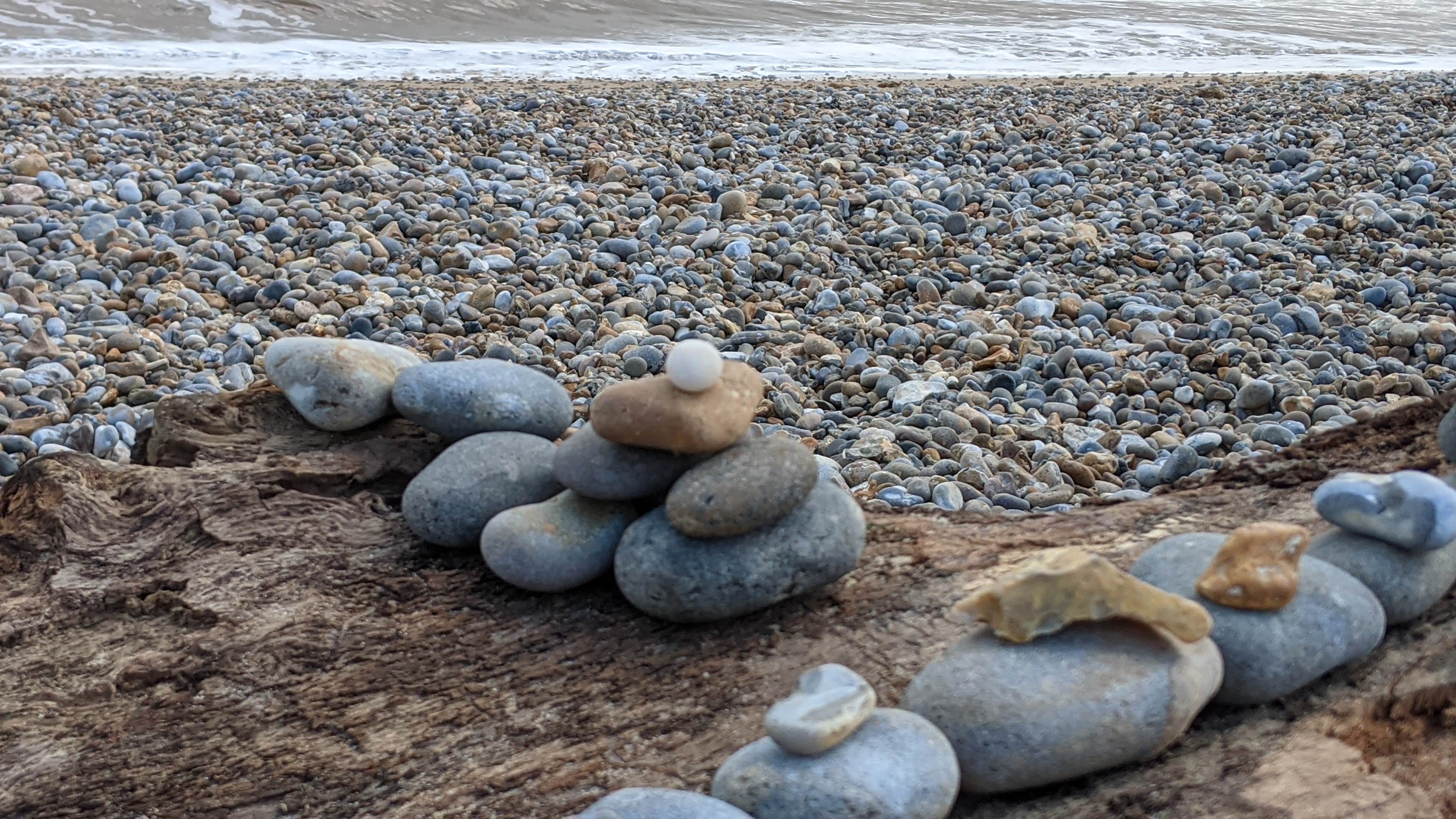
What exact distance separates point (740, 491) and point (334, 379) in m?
1.11

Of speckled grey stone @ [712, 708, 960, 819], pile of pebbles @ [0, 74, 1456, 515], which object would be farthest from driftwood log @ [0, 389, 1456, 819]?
pile of pebbles @ [0, 74, 1456, 515]

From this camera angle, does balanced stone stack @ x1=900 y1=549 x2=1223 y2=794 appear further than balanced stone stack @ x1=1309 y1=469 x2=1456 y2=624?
No

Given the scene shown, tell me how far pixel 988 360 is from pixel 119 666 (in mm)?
3274

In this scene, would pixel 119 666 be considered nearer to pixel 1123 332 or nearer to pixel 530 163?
pixel 1123 332

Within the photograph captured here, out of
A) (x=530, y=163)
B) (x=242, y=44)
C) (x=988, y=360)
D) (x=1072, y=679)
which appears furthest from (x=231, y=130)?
(x=1072, y=679)

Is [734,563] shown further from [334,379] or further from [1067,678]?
[334,379]

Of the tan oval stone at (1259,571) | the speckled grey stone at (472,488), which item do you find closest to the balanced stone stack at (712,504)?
the speckled grey stone at (472,488)

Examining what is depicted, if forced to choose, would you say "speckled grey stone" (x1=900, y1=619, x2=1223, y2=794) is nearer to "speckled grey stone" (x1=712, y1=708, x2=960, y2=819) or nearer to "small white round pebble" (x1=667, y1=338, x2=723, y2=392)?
"speckled grey stone" (x1=712, y1=708, x2=960, y2=819)

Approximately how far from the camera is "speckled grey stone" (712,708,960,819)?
1719mm

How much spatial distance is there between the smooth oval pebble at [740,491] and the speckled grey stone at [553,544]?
21cm

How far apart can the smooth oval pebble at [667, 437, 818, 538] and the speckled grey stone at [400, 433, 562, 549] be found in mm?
455

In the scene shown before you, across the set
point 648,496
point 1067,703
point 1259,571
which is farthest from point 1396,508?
point 648,496

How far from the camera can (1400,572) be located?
2125 millimetres

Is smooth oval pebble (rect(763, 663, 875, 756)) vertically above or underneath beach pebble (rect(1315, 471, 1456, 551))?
underneath
